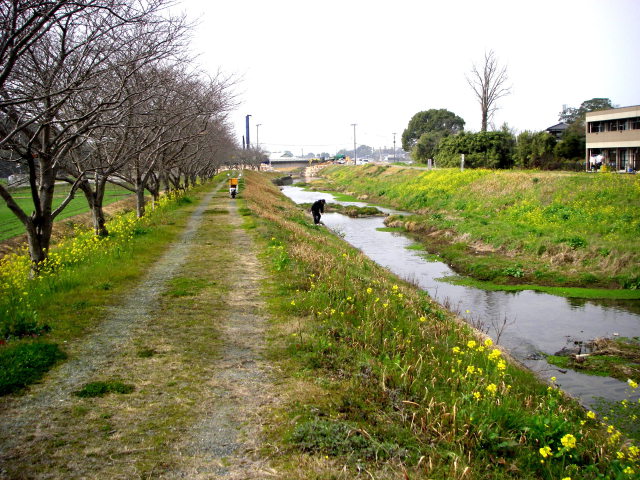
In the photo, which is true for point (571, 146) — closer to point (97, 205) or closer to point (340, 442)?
point (97, 205)

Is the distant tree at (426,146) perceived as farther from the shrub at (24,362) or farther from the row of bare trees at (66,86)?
the shrub at (24,362)

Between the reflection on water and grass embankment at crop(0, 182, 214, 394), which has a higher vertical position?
grass embankment at crop(0, 182, 214, 394)

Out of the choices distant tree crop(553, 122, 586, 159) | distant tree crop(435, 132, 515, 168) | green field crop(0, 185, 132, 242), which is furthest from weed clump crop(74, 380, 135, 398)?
distant tree crop(435, 132, 515, 168)

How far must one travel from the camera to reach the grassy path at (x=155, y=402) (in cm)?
406

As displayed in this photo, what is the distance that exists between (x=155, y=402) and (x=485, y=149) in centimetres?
4845

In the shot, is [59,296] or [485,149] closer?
[59,296]

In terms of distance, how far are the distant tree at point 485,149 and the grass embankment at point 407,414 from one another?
42950mm

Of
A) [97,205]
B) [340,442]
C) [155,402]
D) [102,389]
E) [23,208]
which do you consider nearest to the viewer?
[340,442]

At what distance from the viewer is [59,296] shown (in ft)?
27.7

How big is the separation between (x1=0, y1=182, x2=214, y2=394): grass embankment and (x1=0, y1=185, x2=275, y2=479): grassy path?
268mm

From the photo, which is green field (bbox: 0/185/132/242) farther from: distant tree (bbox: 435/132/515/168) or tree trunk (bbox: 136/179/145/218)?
distant tree (bbox: 435/132/515/168)

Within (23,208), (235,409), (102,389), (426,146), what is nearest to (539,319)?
(235,409)

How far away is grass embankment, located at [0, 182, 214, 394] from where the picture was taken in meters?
5.86

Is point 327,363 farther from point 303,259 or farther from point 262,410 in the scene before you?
point 303,259
